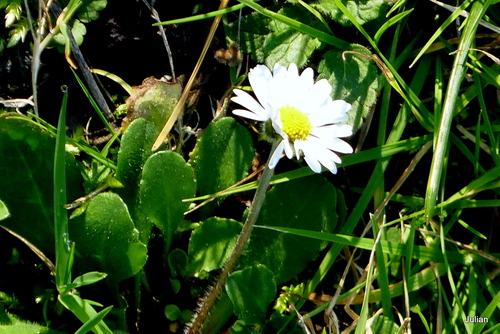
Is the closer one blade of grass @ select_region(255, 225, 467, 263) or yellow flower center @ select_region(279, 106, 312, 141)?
yellow flower center @ select_region(279, 106, 312, 141)

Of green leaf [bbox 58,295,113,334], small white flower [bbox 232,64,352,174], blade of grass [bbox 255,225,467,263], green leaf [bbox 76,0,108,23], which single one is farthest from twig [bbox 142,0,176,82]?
green leaf [bbox 58,295,113,334]

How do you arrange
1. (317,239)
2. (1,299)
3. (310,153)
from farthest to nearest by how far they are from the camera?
1. (317,239)
2. (1,299)
3. (310,153)

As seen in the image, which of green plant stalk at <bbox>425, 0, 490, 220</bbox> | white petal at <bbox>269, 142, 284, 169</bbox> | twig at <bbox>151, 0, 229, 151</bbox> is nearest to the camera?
white petal at <bbox>269, 142, 284, 169</bbox>

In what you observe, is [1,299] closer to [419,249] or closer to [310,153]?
[310,153]

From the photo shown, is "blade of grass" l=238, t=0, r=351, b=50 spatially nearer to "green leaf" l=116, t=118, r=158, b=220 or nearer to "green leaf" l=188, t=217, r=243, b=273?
"green leaf" l=116, t=118, r=158, b=220

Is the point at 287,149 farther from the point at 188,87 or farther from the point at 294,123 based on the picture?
the point at 188,87

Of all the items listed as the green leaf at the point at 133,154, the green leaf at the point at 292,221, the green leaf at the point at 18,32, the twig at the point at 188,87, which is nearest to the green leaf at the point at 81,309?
the green leaf at the point at 133,154

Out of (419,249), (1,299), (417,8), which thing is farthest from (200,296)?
(417,8)

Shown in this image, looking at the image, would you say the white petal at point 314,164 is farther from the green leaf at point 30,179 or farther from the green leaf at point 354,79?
the green leaf at point 30,179
